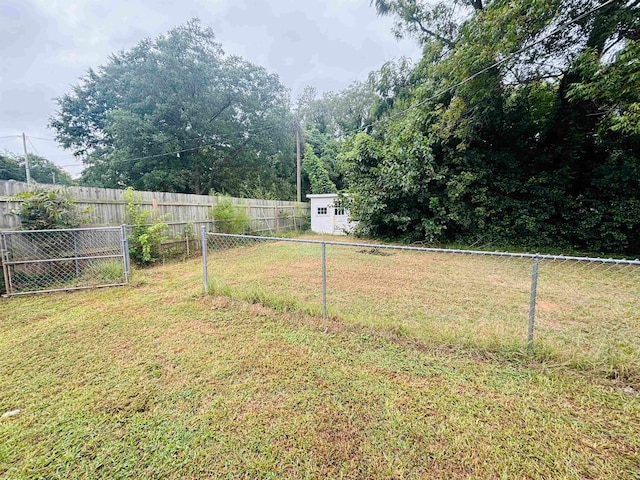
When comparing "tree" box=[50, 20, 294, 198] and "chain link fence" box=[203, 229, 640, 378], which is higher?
"tree" box=[50, 20, 294, 198]

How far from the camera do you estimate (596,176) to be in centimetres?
798

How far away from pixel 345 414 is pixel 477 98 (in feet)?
28.2

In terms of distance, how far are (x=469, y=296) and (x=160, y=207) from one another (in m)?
7.85

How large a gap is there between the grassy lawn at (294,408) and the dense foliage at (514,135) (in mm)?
6887

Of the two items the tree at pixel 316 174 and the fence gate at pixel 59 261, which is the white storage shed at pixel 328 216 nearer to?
the tree at pixel 316 174

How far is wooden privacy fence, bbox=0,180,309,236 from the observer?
4.50 m

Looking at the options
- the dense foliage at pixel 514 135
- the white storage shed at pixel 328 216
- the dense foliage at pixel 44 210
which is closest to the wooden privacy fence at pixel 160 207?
the dense foliage at pixel 44 210

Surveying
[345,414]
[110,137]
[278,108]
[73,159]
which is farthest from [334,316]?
[73,159]

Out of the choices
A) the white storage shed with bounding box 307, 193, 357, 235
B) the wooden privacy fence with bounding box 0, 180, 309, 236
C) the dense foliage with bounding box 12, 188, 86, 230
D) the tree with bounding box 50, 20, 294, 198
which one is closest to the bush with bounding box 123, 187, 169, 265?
the wooden privacy fence with bounding box 0, 180, 309, 236

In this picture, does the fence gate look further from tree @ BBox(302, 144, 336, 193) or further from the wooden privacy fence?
tree @ BBox(302, 144, 336, 193)

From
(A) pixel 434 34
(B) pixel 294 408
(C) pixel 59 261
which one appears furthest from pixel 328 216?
(B) pixel 294 408

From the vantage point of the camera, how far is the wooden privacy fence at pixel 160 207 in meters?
4.50

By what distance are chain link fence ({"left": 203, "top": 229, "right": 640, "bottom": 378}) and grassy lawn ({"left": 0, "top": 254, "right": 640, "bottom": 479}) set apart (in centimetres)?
33

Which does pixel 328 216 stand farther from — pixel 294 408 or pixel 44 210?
pixel 294 408
